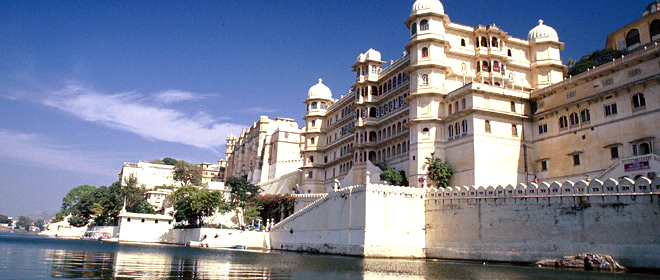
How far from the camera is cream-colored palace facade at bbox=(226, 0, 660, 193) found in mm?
37812

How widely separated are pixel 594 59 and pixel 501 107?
1646 cm

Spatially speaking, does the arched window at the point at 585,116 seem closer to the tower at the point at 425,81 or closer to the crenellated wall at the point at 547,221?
the crenellated wall at the point at 547,221

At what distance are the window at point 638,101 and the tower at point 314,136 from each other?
4229 cm

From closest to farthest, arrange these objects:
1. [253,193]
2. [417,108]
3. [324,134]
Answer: [417,108] < [253,193] < [324,134]

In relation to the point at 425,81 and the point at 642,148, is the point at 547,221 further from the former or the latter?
the point at 425,81

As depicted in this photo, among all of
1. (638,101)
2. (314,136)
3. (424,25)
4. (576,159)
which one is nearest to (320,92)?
(314,136)

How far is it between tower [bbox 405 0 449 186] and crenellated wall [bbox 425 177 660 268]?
29.9 feet

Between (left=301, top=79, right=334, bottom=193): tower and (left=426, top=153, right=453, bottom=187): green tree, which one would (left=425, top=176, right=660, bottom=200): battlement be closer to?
(left=426, top=153, right=453, bottom=187): green tree

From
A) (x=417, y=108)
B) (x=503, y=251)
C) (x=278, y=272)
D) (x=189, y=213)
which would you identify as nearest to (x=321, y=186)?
(x=189, y=213)

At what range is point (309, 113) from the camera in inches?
2995

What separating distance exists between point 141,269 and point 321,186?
49812 millimetres

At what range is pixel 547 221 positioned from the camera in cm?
3138

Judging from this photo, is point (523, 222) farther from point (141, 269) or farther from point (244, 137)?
point (244, 137)

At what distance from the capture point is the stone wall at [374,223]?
36.3m
